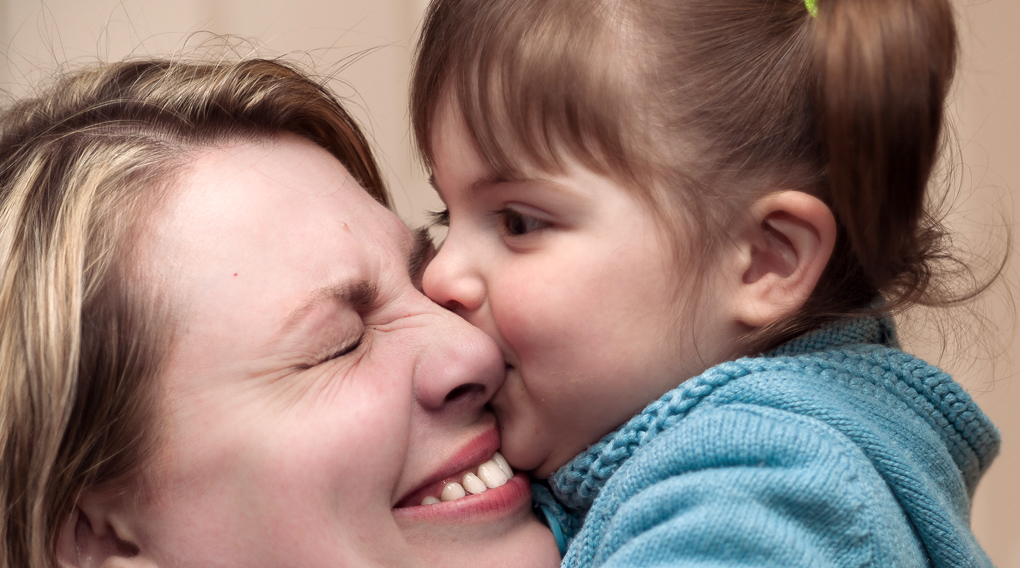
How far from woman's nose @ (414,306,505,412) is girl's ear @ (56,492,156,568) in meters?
0.36

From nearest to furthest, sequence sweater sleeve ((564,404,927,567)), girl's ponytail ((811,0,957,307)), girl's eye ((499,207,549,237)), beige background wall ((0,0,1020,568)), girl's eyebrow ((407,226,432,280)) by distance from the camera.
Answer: sweater sleeve ((564,404,927,567)) → girl's ponytail ((811,0,957,307)) → girl's eye ((499,207,549,237)) → girl's eyebrow ((407,226,432,280)) → beige background wall ((0,0,1020,568))

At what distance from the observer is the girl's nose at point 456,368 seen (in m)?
0.97

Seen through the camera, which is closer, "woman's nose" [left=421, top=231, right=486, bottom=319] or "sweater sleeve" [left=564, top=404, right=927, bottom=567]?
"sweater sleeve" [left=564, top=404, right=927, bottom=567]

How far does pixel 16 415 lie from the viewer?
0.92m

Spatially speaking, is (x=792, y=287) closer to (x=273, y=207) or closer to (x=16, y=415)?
(x=273, y=207)

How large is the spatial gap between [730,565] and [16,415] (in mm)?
763

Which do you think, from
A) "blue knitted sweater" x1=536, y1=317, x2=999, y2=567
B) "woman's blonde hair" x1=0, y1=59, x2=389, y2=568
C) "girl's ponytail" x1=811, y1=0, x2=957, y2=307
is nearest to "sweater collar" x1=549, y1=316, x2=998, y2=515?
"blue knitted sweater" x1=536, y1=317, x2=999, y2=567

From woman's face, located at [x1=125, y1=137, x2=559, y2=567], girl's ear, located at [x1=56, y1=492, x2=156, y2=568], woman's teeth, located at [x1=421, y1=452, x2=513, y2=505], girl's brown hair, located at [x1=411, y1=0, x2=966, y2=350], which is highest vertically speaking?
girl's brown hair, located at [x1=411, y1=0, x2=966, y2=350]

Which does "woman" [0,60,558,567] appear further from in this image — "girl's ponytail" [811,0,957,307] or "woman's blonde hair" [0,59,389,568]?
"girl's ponytail" [811,0,957,307]

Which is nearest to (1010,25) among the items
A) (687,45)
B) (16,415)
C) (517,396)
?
(687,45)

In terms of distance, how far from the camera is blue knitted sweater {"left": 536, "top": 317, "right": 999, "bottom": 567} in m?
0.76

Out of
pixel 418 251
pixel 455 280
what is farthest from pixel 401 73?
pixel 455 280

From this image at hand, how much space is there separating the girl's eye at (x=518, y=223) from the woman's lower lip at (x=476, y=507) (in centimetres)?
32

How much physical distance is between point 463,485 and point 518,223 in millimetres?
329
